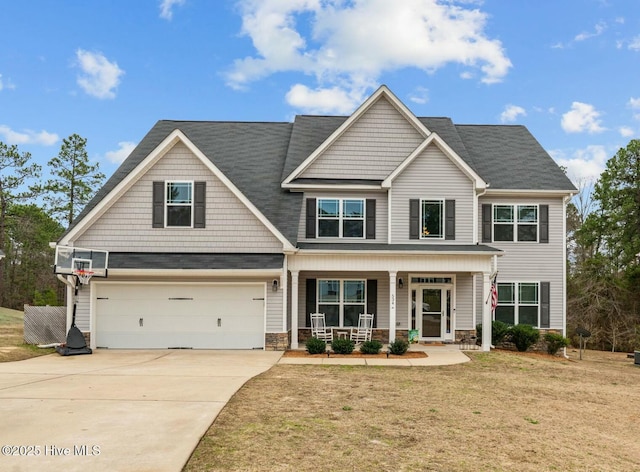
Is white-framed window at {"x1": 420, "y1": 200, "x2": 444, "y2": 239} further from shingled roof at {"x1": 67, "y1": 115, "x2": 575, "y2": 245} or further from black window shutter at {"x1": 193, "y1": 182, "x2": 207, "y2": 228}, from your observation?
black window shutter at {"x1": 193, "y1": 182, "x2": 207, "y2": 228}

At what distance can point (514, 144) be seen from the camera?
22516mm

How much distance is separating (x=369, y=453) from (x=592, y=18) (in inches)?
864

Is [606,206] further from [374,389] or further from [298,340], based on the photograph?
[374,389]

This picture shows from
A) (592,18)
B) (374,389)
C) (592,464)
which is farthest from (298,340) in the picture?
(592,18)

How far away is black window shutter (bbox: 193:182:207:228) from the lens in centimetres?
1725

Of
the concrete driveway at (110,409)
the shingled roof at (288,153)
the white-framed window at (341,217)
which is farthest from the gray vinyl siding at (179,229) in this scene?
the concrete driveway at (110,409)

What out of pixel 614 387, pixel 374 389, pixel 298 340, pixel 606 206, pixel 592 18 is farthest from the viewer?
pixel 606 206

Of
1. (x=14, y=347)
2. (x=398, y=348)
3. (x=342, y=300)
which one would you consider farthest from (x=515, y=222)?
(x=14, y=347)

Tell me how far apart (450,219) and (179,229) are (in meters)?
9.12

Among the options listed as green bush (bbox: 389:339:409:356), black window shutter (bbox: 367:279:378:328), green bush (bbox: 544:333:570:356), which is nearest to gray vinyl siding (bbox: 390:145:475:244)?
black window shutter (bbox: 367:279:378:328)

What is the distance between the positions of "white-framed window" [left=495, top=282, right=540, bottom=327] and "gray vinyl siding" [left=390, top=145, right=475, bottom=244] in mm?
2661

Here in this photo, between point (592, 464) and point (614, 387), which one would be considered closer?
point (592, 464)

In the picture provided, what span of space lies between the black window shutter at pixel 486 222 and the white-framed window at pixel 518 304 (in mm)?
1746

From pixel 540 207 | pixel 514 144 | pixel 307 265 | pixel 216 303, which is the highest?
pixel 514 144
